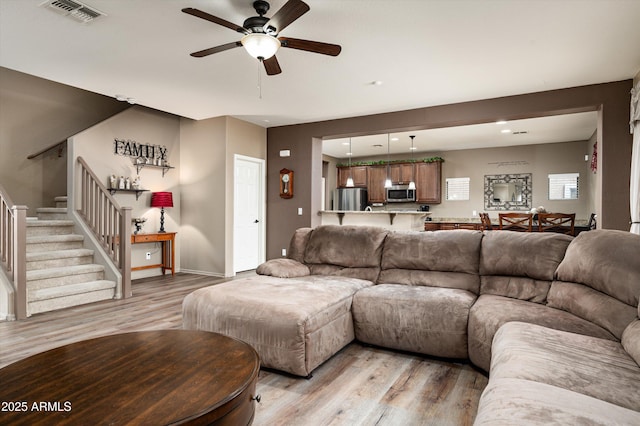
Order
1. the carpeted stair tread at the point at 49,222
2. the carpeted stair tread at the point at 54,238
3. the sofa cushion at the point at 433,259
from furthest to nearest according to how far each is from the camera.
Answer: the carpeted stair tread at the point at 49,222 → the carpeted stair tread at the point at 54,238 → the sofa cushion at the point at 433,259

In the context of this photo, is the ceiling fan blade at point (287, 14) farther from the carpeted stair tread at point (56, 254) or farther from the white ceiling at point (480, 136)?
the white ceiling at point (480, 136)

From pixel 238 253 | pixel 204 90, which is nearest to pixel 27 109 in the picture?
pixel 204 90

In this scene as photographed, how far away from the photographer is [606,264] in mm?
2234

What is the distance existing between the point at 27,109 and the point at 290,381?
581cm

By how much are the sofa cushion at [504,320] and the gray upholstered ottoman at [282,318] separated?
923 mm

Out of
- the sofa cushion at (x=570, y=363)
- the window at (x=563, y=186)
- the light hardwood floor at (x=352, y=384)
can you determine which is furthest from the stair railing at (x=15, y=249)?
the window at (x=563, y=186)

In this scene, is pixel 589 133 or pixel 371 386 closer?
pixel 371 386

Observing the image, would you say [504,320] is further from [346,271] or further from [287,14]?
[287,14]

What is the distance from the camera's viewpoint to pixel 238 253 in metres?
6.52

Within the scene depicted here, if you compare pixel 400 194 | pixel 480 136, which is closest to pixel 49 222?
pixel 400 194

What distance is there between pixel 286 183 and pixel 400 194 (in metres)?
3.81

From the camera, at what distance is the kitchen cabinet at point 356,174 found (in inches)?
398

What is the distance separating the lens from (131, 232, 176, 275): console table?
5.85 meters

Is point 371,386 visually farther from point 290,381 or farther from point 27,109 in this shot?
point 27,109
